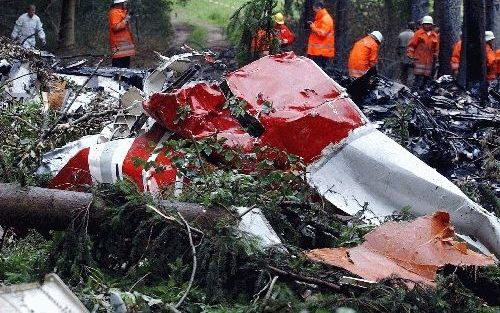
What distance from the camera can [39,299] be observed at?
3.12 metres

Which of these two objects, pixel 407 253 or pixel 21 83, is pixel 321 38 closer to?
pixel 21 83

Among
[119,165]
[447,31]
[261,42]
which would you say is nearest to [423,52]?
[447,31]

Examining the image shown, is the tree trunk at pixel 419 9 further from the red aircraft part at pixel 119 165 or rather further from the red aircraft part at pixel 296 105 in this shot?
the red aircraft part at pixel 119 165

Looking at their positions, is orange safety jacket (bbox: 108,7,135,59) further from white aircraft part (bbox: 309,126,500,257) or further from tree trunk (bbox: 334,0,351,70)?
white aircraft part (bbox: 309,126,500,257)

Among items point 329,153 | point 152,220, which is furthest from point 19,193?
point 329,153

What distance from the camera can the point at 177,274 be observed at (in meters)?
4.48

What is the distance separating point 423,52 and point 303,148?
1152 cm

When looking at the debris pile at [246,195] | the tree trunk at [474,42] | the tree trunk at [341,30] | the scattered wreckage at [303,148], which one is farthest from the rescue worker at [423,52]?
the scattered wreckage at [303,148]

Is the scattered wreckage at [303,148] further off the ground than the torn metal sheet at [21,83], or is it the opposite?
the scattered wreckage at [303,148]

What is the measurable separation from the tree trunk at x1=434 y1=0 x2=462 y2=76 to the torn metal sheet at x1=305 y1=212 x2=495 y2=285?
486 inches

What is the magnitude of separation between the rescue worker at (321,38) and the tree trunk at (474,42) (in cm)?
342

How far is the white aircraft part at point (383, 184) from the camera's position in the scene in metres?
5.80

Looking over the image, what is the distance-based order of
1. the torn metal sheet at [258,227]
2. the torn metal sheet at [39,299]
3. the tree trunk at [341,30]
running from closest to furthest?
the torn metal sheet at [39,299]
the torn metal sheet at [258,227]
the tree trunk at [341,30]

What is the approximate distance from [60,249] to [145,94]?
249cm
